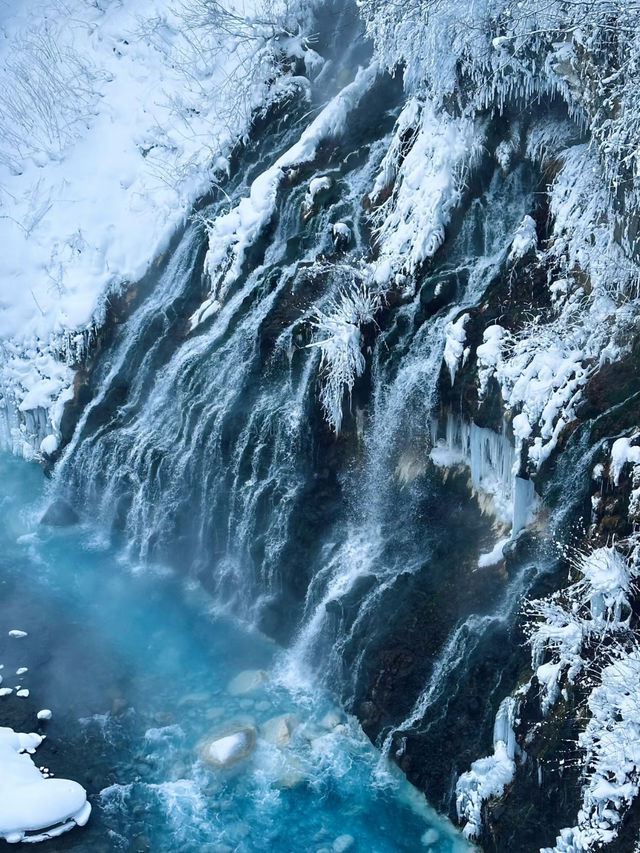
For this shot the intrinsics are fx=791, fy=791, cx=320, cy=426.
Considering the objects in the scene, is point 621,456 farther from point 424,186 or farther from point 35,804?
point 35,804

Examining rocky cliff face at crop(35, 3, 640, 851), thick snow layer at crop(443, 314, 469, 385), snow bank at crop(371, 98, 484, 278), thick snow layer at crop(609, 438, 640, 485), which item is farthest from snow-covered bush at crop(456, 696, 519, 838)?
snow bank at crop(371, 98, 484, 278)

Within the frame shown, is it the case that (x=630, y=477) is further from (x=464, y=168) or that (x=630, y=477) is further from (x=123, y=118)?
(x=123, y=118)

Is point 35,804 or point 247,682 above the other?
point 247,682

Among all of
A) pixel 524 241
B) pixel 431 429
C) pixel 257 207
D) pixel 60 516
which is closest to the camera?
pixel 524 241

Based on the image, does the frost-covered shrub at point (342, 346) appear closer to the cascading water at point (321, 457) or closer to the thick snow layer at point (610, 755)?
the cascading water at point (321, 457)

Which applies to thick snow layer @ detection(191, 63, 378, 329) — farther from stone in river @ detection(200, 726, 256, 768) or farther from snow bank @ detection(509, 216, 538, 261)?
stone in river @ detection(200, 726, 256, 768)

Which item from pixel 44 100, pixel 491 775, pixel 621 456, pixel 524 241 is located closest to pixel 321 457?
pixel 524 241

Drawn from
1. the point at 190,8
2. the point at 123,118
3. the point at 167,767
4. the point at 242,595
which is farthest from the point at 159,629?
the point at 190,8

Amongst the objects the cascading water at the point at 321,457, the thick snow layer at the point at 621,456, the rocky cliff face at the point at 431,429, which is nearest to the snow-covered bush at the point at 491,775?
the rocky cliff face at the point at 431,429
